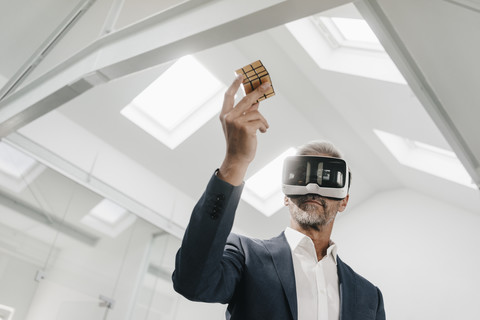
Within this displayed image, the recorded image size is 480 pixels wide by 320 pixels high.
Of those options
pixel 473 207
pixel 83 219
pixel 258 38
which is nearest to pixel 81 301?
pixel 83 219

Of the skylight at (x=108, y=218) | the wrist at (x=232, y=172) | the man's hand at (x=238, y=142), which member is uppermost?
the skylight at (x=108, y=218)

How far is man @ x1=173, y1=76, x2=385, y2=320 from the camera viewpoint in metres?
0.77

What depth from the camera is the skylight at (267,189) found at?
5.15 meters

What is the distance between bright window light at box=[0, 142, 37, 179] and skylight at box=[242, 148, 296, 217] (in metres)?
2.30

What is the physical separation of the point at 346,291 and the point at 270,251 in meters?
0.18

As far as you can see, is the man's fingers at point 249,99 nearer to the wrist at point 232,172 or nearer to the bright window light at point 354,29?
the wrist at point 232,172

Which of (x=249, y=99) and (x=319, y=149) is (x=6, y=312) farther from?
(x=249, y=99)

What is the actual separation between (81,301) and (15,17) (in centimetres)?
216

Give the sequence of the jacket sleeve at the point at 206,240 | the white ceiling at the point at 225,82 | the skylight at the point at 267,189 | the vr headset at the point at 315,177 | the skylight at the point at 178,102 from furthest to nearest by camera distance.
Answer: the skylight at the point at 267,189 → the skylight at the point at 178,102 → the white ceiling at the point at 225,82 → the vr headset at the point at 315,177 → the jacket sleeve at the point at 206,240

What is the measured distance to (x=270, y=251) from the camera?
1.01m

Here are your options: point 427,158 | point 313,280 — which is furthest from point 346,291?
point 427,158

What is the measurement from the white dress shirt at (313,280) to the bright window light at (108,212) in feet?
10.3

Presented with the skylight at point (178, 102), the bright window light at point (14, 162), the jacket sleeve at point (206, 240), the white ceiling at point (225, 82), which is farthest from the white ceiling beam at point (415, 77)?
the bright window light at point (14, 162)

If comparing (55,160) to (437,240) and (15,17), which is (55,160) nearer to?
(15,17)
